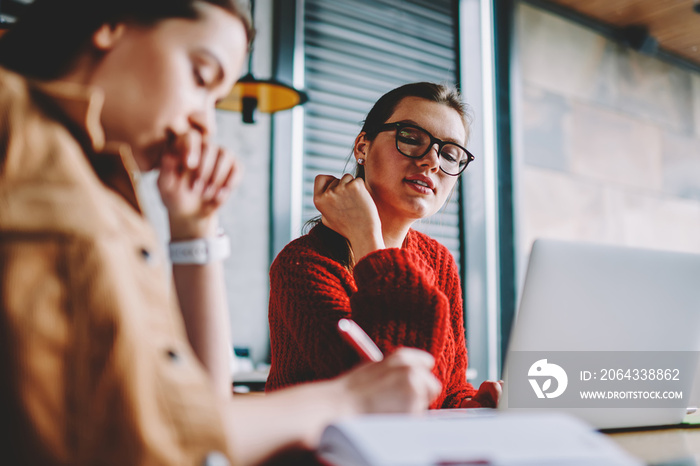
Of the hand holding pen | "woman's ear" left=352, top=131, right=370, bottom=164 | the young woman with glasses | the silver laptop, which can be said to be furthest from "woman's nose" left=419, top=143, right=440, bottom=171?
the hand holding pen

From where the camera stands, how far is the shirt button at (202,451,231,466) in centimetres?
43

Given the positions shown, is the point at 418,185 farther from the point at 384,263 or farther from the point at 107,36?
the point at 107,36

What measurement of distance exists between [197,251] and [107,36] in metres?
0.27

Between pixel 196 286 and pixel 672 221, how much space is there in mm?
3687

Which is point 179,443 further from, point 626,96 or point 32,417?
point 626,96

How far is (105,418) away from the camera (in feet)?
1.32

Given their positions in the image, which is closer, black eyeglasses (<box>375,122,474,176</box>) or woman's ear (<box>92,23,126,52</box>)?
woman's ear (<box>92,23,126,52</box>)

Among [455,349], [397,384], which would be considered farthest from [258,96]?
[397,384]

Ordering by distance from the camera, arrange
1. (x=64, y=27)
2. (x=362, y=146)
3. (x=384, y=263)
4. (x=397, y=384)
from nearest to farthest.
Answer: (x=397, y=384) < (x=64, y=27) < (x=384, y=263) < (x=362, y=146)

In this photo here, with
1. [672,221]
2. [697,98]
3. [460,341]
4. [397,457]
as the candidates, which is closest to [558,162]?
[672,221]

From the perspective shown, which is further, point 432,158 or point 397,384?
point 432,158

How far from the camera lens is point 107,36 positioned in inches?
25.9

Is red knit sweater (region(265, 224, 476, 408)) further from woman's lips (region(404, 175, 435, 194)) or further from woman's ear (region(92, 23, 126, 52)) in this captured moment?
woman's ear (region(92, 23, 126, 52))

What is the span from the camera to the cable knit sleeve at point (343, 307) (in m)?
0.93
